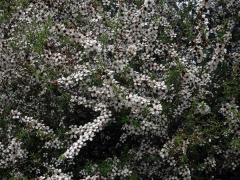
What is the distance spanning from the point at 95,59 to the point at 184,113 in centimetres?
163

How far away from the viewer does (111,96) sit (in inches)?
281

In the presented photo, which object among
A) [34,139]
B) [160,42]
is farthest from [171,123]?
[34,139]

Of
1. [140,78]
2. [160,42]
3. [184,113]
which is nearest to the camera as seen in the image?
[140,78]

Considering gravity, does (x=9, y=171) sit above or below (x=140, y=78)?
below

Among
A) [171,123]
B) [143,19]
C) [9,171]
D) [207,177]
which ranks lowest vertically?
[9,171]

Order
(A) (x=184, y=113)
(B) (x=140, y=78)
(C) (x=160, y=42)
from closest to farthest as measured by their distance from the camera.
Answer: (B) (x=140, y=78), (A) (x=184, y=113), (C) (x=160, y=42)

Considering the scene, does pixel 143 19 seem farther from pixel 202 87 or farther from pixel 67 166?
pixel 67 166

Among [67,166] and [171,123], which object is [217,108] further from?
[67,166]

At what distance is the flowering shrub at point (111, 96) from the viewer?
736 centimetres

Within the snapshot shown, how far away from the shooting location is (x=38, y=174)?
7.74 meters

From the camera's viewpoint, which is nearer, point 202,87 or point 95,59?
point 95,59

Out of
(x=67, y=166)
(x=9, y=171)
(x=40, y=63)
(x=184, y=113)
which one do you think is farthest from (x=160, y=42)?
(x=9, y=171)

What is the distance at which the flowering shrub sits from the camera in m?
7.36

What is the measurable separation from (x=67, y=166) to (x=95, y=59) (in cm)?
174
